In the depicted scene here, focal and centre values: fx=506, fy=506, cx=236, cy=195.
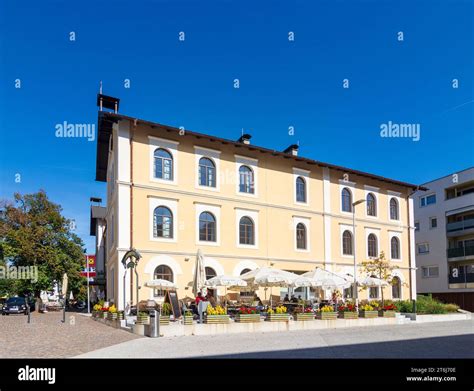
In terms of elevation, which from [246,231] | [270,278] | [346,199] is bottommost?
[270,278]

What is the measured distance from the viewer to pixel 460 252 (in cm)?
4309

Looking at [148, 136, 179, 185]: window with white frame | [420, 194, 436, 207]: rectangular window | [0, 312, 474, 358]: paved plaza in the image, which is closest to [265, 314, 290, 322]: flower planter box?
[0, 312, 474, 358]: paved plaza

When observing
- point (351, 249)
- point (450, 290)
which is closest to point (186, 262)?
point (351, 249)

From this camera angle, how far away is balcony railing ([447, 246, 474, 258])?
1667 inches

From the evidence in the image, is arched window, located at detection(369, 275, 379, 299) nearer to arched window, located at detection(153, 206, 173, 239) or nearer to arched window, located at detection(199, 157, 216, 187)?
arched window, located at detection(199, 157, 216, 187)

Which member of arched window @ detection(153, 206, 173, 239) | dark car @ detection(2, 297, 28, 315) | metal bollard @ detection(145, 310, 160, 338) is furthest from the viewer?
dark car @ detection(2, 297, 28, 315)

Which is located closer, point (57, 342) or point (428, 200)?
point (57, 342)

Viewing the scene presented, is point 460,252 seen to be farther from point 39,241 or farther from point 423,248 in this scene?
point 39,241

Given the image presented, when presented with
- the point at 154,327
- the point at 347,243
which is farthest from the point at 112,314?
the point at 347,243

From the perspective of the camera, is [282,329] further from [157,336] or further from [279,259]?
[279,259]

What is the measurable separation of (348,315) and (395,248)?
1772 cm

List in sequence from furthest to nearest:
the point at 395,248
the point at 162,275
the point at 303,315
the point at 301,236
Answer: the point at 395,248
the point at 301,236
the point at 162,275
the point at 303,315

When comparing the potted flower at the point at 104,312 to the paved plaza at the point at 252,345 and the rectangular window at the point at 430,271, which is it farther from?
the rectangular window at the point at 430,271

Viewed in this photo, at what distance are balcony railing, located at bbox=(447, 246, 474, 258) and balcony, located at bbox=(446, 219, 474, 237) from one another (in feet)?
4.33
